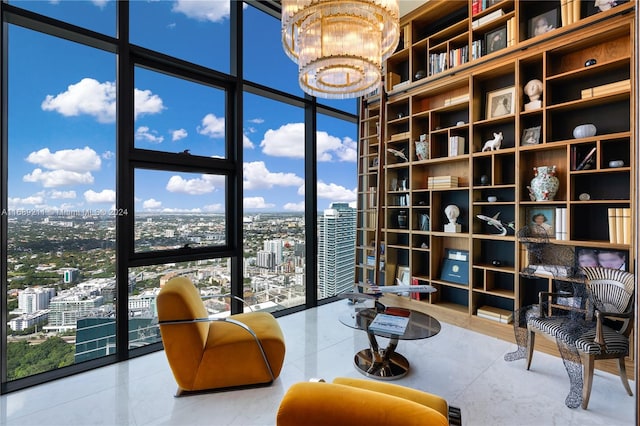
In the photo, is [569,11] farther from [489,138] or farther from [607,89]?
[489,138]

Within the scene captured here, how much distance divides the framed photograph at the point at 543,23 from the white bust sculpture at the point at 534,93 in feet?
1.57

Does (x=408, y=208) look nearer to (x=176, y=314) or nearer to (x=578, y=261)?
(x=578, y=261)

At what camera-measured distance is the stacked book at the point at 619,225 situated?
7.96 ft

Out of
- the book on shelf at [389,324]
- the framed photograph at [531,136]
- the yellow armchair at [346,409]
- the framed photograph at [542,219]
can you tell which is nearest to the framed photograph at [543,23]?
the framed photograph at [531,136]

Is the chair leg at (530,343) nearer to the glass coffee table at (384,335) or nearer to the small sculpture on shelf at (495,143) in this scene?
the glass coffee table at (384,335)

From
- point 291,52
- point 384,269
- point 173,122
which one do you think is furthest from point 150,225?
point 384,269

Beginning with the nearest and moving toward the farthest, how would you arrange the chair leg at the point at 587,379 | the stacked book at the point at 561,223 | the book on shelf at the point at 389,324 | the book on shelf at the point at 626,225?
1. the chair leg at the point at 587,379
2. the book on shelf at the point at 389,324
3. the book on shelf at the point at 626,225
4. the stacked book at the point at 561,223

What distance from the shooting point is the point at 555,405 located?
79.0 inches

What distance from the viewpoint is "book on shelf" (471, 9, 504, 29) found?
315 cm

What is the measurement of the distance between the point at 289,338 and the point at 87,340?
1762mm

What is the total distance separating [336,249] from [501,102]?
2779 millimetres

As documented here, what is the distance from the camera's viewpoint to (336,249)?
4457mm

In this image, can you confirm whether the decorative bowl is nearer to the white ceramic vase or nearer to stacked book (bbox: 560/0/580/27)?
the white ceramic vase

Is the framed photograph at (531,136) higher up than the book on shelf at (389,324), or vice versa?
the framed photograph at (531,136)
